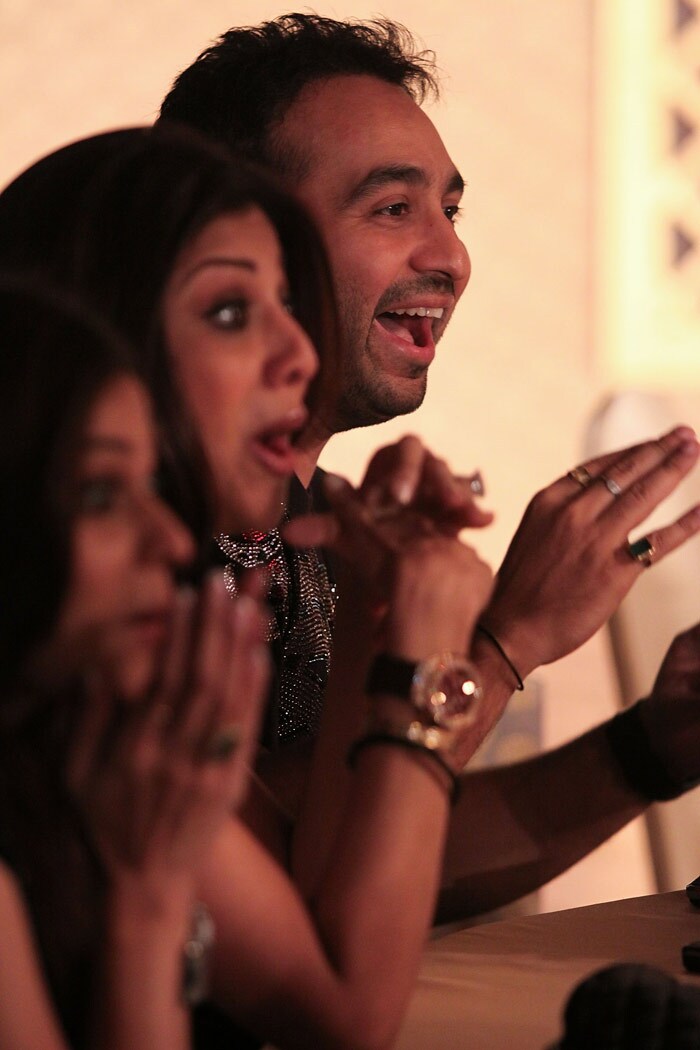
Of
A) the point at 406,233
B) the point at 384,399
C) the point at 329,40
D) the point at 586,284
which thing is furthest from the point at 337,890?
the point at 586,284

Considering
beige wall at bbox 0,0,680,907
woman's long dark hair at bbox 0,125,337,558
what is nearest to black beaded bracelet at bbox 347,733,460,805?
woman's long dark hair at bbox 0,125,337,558

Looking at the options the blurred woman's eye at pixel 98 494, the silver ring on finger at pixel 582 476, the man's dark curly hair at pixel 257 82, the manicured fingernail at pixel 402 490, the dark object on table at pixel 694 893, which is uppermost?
the man's dark curly hair at pixel 257 82

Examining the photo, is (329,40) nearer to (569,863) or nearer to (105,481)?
(569,863)

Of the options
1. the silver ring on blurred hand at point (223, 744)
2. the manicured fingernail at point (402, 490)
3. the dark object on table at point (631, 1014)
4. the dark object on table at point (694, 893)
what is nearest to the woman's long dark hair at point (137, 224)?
the manicured fingernail at point (402, 490)

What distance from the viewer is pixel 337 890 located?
29.1 inches

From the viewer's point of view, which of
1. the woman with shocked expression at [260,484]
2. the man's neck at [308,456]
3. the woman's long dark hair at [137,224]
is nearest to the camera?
the woman with shocked expression at [260,484]

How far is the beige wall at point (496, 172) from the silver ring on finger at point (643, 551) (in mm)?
1615

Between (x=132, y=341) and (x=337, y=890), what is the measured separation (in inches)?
13.3

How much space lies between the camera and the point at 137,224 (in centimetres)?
88

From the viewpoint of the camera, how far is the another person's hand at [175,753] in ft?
1.92

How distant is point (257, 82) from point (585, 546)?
66 cm

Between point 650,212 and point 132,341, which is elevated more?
point 650,212

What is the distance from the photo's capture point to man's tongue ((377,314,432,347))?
1515 millimetres

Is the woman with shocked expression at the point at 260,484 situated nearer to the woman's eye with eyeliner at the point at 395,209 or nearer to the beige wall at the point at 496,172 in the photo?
the woman's eye with eyeliner at the point at 395,209
